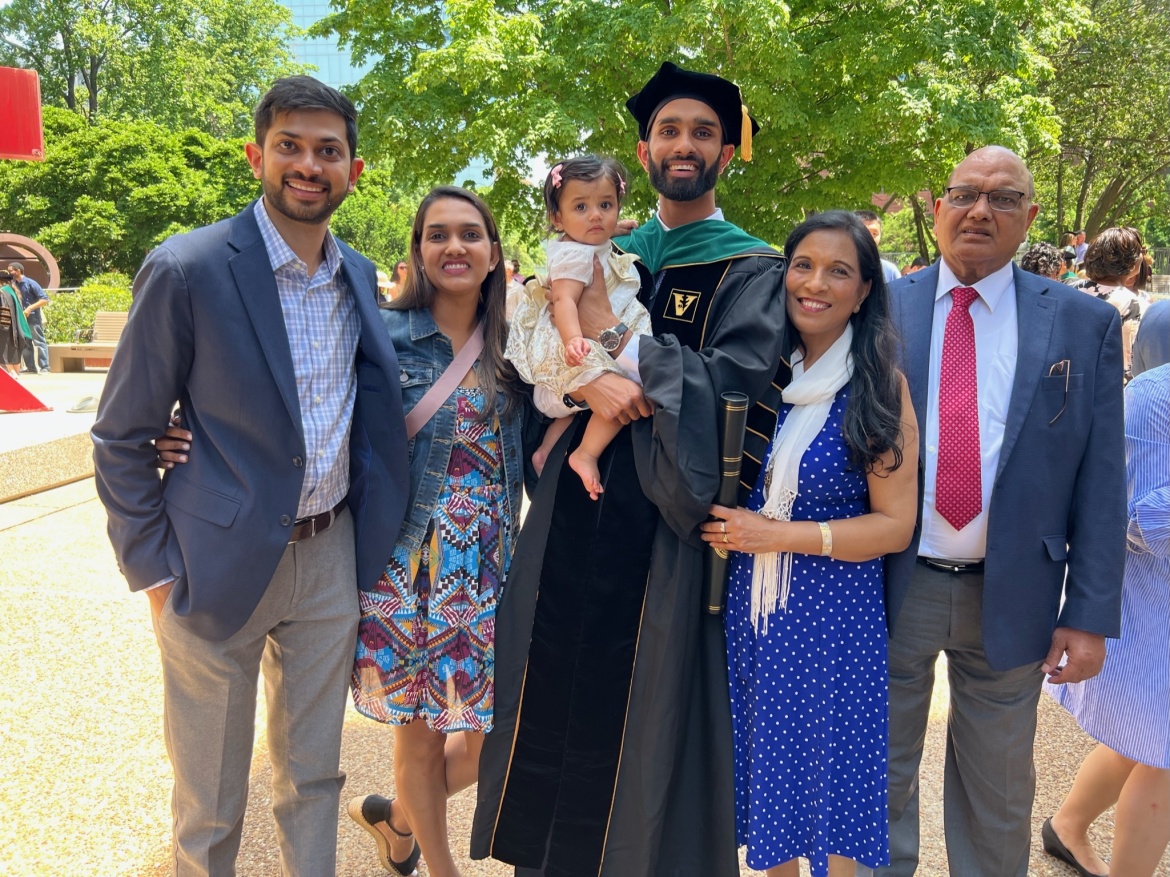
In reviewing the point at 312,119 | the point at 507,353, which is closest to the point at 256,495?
the point at 507,353

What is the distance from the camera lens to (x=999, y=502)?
7.39 ft

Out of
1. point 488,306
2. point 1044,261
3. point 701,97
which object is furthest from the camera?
point 1044,261

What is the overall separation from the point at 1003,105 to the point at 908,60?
1298mm

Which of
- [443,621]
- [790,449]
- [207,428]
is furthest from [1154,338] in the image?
[207,428]

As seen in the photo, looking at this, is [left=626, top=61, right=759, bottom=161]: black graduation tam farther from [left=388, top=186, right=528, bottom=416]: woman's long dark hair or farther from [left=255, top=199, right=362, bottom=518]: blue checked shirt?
[left=255, top=199, right=362, bottom=518]: blue checked shirt

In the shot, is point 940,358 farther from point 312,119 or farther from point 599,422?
point 312,119

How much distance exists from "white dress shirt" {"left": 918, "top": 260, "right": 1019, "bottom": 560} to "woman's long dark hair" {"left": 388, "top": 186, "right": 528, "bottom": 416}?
3.93 feet

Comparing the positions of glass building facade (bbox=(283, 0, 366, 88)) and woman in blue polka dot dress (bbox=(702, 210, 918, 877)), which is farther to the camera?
glass building facade (bbox=(283, 0, 366, 88))

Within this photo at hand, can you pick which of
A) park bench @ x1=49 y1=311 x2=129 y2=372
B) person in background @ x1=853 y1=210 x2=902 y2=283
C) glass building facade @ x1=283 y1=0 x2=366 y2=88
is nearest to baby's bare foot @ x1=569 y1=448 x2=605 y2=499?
person in background @ x1=853 y1=210 x2=902 y2=283

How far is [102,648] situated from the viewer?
4141 millimetres

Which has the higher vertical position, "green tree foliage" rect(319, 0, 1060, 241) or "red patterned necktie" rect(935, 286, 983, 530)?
"green tree foliage" rect(319, 0, 1060, 241)

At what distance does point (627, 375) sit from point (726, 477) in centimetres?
38

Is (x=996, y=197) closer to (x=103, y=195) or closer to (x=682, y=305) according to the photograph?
(x=682, y=305)

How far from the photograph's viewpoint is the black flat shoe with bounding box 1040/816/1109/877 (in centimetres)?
274
